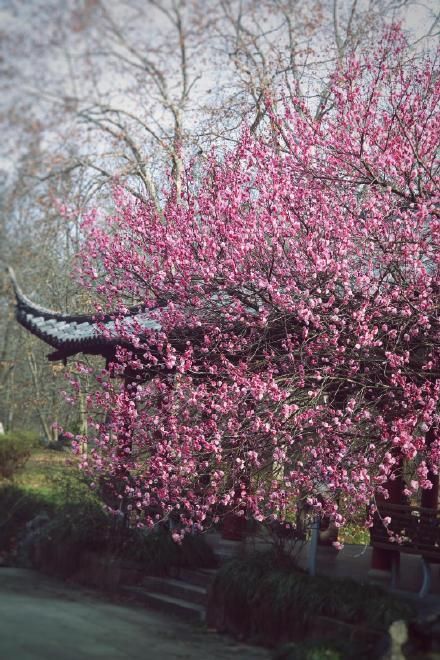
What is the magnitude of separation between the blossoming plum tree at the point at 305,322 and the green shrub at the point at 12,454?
11204 millimetres

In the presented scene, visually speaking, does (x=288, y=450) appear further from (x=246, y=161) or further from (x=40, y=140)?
(x=40, y=140)

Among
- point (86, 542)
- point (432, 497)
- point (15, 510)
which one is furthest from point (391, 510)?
point (15, 510)

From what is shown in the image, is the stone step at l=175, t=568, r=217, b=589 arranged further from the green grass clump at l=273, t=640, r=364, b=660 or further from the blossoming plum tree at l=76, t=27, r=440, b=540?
the green grass clump at l=273, t=640, r=364, b=660

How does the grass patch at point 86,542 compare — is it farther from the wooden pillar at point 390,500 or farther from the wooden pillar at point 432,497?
the wooden pillar at point 432,497

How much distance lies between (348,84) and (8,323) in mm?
25745

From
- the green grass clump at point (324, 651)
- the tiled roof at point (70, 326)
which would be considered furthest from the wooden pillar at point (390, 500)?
the tiled roof at point (70, 326)

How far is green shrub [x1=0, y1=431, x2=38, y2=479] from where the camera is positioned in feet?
70.9

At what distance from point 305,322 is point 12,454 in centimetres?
1399

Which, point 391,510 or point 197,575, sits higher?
point 391,510

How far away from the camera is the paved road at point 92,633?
8.44m

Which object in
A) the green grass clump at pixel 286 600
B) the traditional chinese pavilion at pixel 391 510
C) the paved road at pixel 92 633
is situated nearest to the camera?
the paved road at pixel 92 633

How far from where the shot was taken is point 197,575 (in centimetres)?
1146

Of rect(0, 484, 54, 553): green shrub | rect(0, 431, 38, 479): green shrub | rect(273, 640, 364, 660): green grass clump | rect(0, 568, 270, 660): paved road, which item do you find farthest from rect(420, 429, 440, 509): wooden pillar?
rect(0, 431, 38, 479): green shrub

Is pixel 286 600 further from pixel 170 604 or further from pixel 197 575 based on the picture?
pixel 197 575
